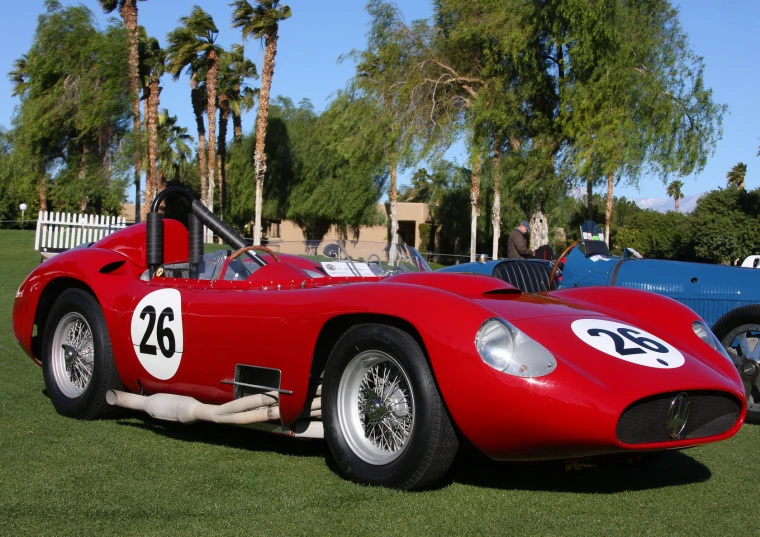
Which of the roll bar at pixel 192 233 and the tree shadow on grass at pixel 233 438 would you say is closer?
the tree shadow on grass at pixel 233 438

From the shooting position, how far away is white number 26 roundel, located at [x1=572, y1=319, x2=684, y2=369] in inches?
142

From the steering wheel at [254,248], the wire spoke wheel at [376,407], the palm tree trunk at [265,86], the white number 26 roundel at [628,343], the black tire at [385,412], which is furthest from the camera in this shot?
the palm tree trunk at [265,86]

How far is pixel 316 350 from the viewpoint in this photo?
4035 mm

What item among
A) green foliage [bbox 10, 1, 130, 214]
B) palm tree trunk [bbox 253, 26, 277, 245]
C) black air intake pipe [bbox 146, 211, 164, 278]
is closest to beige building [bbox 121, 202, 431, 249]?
green foliage [bbox 10, 1, 130, 214]

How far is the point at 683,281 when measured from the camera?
7.55 m

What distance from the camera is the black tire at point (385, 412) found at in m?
3.49

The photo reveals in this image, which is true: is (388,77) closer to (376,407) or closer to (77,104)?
(77,104)

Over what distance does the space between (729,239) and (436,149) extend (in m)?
24.5

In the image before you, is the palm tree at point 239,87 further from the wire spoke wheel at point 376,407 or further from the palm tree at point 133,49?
the wire spoke wheel at point 376,407

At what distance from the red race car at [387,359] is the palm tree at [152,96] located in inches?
1084

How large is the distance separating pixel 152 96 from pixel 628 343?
3353 centimetres

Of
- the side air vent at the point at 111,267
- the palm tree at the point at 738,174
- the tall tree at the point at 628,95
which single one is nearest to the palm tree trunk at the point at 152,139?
the tall tree at the point at 628,95

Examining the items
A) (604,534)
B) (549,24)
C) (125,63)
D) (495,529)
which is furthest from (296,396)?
(125,63)

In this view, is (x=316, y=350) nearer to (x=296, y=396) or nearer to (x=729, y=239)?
(x=296, y=396)
